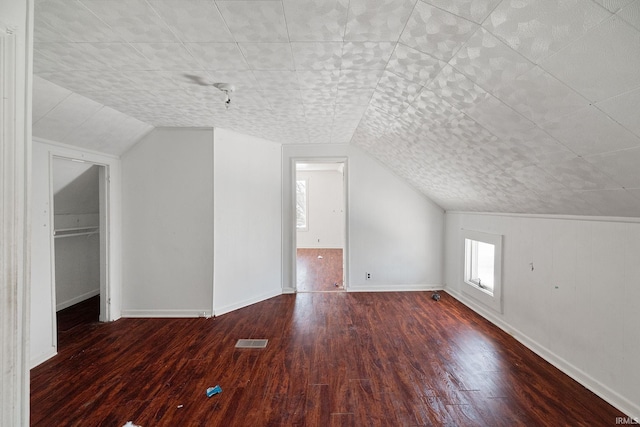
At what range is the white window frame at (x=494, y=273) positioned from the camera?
2.96 m

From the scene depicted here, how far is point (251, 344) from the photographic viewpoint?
260 cm

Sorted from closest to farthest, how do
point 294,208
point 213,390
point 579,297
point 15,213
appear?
point 15,213
point 213,390
point 579,297
point 294,208

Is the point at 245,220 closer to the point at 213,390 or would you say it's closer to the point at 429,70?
the point at 213,390

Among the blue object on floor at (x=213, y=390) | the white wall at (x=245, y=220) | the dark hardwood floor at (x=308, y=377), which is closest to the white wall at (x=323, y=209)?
the white wall at (x=245, y=220)

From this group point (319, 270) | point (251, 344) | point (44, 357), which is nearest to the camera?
point (44, 357)

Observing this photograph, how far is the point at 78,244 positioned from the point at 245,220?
2439mm

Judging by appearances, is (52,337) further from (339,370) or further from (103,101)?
(339,370)

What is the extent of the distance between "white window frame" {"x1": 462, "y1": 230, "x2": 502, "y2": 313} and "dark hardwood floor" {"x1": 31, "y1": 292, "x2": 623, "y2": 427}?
0.98ft

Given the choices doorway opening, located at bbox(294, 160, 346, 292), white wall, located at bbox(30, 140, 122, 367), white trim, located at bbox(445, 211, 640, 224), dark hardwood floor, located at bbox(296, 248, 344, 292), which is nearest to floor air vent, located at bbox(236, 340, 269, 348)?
dark hardwood floor, located at bbox(296, 248, 344, 292)

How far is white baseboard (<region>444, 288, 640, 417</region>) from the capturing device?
66.9 inches

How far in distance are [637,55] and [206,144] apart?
347 cm

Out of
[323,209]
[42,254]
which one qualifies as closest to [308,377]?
[42,254]

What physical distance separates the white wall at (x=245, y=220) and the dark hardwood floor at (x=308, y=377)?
0.56 metres

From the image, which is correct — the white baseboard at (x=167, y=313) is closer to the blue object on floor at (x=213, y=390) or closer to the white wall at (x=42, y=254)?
the white wall at (x=42, y=254)
